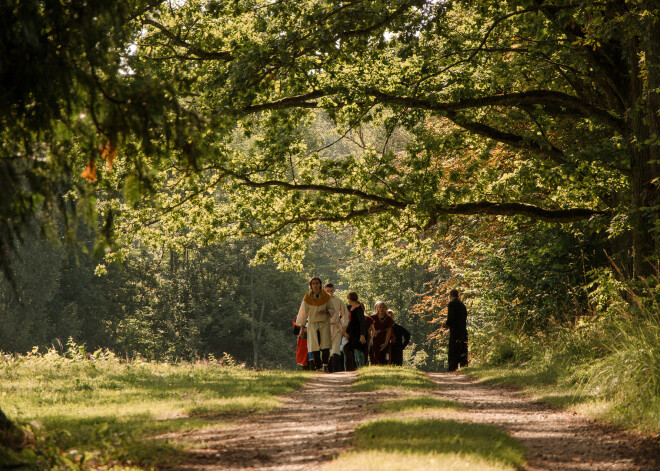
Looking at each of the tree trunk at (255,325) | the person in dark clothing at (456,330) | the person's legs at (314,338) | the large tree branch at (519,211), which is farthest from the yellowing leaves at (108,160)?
the tree trunk at (255,325)

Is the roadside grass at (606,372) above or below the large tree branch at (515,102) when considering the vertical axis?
below

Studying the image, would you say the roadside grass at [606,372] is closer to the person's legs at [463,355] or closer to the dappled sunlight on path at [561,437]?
the dappled sunlight on path at [561,437]

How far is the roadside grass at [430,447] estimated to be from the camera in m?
5.25

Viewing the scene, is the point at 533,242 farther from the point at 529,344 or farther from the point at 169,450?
the point at 169,450

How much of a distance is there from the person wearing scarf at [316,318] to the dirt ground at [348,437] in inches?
210

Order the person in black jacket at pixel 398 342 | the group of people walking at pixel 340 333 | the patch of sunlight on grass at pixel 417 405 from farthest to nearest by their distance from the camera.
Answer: the person in black jacket at pixel 398 342 → the group of people walking at pixel 340 333 → the patch of sunlight on grass at pixel 417 405

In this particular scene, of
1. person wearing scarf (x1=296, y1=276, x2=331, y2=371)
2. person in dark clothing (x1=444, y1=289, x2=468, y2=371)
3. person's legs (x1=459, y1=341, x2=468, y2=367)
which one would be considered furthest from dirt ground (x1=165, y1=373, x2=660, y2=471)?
person's legs (x1=459, y1=341, x2=468, y2=367)

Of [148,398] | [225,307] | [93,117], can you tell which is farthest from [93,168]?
[225,307]

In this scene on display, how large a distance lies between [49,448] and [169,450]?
3.04 ft

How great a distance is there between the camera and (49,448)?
5613mm

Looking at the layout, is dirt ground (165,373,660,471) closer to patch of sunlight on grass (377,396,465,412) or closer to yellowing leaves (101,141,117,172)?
patch of sunlight on grass (377,396,465,412)

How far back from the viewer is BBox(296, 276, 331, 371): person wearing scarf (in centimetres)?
1575

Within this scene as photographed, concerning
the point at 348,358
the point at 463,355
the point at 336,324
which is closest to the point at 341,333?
the point at 336,324

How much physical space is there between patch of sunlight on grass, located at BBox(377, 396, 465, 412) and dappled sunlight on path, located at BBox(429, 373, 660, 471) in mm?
223
